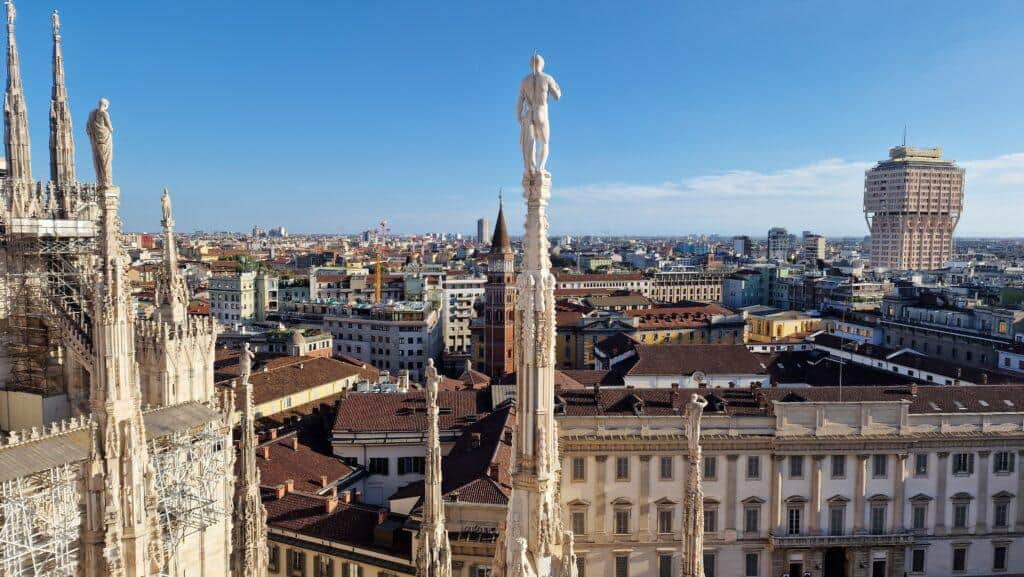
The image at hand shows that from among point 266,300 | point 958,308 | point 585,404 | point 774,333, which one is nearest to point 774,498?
point 585,404

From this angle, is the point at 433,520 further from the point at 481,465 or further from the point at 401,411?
the point at 401,411

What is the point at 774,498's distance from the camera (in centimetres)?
2736

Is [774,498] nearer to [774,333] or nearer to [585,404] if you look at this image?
[585,404]

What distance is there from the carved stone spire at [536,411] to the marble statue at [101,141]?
4.66 m

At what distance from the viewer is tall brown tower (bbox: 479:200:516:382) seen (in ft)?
196

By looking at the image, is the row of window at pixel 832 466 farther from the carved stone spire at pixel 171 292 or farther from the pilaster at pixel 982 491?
the carved stone spire at pixel 171 292

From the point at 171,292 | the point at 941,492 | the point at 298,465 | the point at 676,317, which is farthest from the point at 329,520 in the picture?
the point at 676,317

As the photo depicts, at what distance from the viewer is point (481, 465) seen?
23703mm

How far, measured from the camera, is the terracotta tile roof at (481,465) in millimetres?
21406

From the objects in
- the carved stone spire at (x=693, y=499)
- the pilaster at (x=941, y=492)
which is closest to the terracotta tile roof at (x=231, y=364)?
the pilaster at (x=941, y=492)

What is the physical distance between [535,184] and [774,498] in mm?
25057

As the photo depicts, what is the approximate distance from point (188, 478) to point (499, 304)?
45479 mm

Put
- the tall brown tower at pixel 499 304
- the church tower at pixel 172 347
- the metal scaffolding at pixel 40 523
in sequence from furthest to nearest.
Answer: the tall brown tower at pixel 499 304 → the church tower at pixel 172 347 → the metal scaffolding at pixel 40 523

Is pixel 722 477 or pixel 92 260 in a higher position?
pixel 92 260
